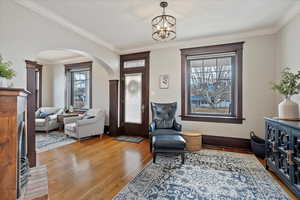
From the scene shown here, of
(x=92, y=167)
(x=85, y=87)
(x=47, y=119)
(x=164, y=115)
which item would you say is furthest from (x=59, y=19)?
(x=47, y=119)

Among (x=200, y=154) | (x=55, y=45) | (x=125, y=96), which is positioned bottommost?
(x=200, y=154)

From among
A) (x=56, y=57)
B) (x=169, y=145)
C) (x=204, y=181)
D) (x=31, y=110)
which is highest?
(x=56, y=57)

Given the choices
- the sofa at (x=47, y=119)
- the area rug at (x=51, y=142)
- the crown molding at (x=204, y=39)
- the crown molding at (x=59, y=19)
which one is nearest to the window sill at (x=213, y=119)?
the crown molding at (x=204, y=39)

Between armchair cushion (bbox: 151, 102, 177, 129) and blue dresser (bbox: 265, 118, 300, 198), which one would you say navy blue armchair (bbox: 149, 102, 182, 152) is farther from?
blue dresser (bbox: 265, 118, 300, 198)

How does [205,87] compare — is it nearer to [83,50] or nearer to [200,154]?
[200,154]

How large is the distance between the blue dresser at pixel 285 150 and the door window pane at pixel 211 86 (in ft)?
4.54

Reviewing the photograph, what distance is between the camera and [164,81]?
4.35 meters

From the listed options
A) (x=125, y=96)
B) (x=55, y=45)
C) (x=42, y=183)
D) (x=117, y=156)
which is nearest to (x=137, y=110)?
(x=125, y=96)

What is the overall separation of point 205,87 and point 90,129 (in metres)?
3.51

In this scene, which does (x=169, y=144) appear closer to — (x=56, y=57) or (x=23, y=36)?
(x=23, y=36)

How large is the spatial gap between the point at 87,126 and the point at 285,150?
4312 mm

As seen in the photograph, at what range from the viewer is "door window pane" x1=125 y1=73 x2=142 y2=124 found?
4.75 metres

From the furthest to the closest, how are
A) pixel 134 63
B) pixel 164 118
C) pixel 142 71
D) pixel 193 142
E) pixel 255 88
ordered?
pixel 134 63 < pixel 142 71 < pixel 164 118 < pixel 255 88 < pixel 193 142

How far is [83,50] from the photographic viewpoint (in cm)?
351
